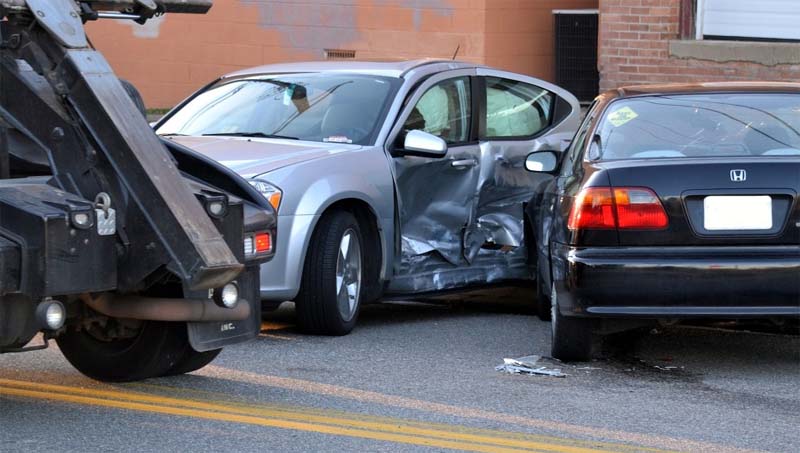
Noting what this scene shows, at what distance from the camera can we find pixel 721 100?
786 centimetres

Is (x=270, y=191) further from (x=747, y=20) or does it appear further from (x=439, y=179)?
(x=747, y=20)

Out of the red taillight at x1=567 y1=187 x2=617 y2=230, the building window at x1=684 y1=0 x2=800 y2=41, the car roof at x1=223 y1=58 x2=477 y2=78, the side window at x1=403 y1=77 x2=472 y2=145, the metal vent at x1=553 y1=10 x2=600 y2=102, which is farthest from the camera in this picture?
the metal vent at x1=553 y1=10 x2=600 y2=102

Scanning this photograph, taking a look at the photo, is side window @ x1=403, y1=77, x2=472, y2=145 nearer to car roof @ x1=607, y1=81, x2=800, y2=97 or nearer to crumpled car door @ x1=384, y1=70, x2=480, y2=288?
crumpled car door @ x1=384, y1=70, x2=480, y2=288

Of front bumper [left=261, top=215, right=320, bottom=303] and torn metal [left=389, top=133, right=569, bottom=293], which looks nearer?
front bumper [left=261, top=215, right=320, bottom=303]

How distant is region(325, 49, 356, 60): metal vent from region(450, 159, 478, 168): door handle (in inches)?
267

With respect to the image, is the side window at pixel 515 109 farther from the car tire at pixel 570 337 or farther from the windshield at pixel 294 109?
the car tire at pixel 570 337

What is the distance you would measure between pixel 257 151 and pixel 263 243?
81.8 inches

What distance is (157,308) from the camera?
5887 mm

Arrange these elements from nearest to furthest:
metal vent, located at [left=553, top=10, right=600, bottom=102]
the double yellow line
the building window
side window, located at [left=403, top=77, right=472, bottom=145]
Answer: the double yellow line < side window, located at [left=403, top=77, right=472, bottom=145] < the building window < metal vent, located at [left=553, top=10, right=600, bottom=102]

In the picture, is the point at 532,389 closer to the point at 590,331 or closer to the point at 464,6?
the point at 590,331

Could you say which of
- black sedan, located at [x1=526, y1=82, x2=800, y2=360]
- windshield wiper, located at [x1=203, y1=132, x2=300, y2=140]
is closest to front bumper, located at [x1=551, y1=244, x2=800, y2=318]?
black sedan, located at [x1=526, y1=82, x2=800, y2=360]

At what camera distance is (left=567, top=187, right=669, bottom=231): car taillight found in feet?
23.0

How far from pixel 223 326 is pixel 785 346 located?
3737 mm

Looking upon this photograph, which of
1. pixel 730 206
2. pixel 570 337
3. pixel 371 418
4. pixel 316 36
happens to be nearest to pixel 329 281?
pixel 570 337
